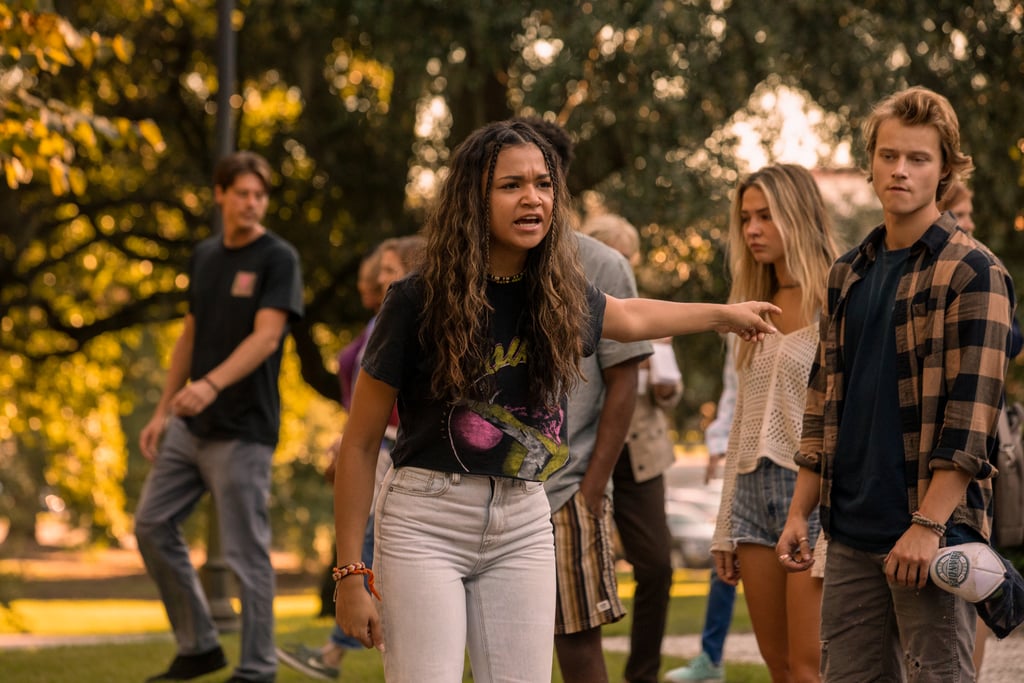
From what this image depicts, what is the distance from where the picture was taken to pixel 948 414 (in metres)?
3.38

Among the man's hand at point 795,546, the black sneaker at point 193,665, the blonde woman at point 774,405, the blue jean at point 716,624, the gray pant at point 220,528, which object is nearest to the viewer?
the man's hand at point 795,546

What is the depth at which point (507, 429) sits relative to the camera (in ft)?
11.2

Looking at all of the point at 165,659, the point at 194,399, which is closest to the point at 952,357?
the point at 194,399

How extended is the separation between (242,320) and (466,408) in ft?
11.4

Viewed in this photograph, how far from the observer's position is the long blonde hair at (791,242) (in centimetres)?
476

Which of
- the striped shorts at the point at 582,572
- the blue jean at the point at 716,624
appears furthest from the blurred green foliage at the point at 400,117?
the blue jean at the point at 716,624

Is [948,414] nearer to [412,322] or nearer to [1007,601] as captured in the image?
[1007,601]

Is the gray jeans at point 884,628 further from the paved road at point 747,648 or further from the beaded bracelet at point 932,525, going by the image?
the paved road at point 747,648

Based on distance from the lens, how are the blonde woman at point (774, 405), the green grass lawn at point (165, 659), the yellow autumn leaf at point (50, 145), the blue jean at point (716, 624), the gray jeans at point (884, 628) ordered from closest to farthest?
the gray jeans at point (884, 628)
the blonde woman at point (774, 405)
the yellow autumn leaf at point (50, 145)
the blue jean at point (716, 624)
the green grass lawn at point (165, 659)

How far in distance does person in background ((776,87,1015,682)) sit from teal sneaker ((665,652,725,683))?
337 cm

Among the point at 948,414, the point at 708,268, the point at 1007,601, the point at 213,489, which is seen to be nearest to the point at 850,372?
the point at 948,414

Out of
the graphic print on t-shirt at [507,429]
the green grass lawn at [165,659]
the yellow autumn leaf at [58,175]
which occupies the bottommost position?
the green grass lawn at [165,659]

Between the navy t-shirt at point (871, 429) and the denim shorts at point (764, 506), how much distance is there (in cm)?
81

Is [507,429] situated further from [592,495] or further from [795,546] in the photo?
[592,495]
